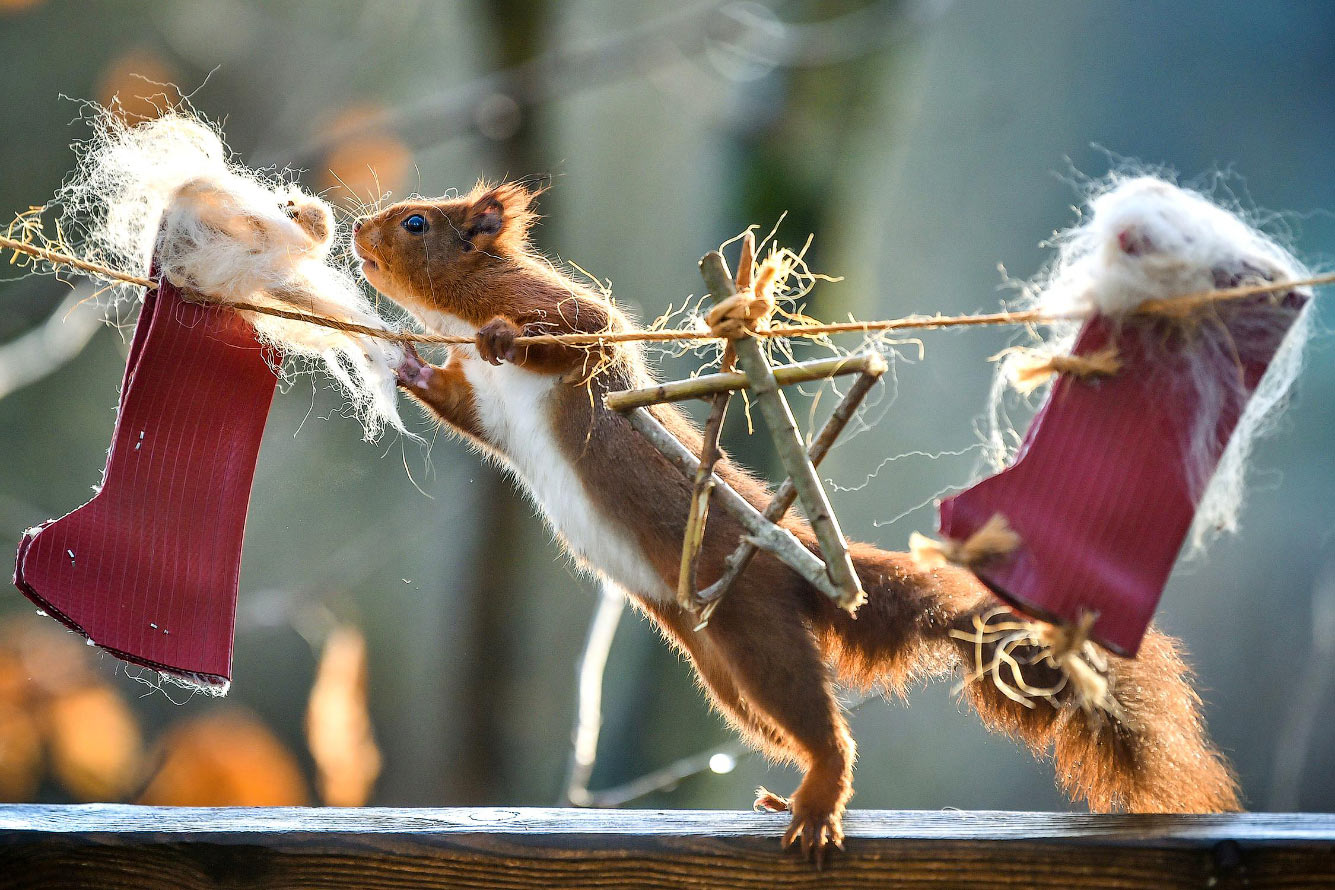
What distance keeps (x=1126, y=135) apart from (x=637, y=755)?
9.32ft

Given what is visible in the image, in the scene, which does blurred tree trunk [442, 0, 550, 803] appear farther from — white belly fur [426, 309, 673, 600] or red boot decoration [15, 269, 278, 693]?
red boot decoration [15, 269, 278, 693]

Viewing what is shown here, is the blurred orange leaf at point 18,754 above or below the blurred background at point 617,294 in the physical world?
below

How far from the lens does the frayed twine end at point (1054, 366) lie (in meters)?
0.86

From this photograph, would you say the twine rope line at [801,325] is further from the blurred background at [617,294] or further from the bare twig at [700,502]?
the blurred background at [617,294]

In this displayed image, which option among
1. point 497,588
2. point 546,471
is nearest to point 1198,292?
point 546,471

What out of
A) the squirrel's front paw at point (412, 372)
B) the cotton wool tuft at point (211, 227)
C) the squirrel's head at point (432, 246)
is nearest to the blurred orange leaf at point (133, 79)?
the squirrel's head at point (432, 246)

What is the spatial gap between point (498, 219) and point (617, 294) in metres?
2.41

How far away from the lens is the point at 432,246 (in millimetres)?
1595

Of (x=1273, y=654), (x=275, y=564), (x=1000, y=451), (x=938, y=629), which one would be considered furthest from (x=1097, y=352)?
(x=275, y=564)

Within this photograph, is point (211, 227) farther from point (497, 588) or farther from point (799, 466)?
point (497, 588)

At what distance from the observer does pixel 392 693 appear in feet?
13.9

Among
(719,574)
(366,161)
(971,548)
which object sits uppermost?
(366,161)

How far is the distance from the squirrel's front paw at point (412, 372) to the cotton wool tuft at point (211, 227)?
247 millimetres

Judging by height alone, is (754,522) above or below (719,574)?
below
